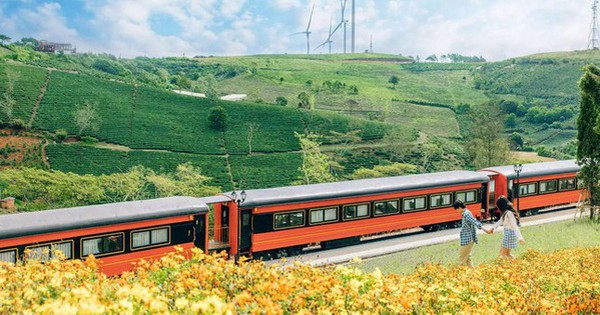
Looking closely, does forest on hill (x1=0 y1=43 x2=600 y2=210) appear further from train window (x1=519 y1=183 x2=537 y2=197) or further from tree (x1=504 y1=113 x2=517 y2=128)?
train window (x1=519 y1=183 x2=537 y2=197)

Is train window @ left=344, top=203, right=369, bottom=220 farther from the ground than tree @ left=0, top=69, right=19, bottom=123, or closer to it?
closer to it

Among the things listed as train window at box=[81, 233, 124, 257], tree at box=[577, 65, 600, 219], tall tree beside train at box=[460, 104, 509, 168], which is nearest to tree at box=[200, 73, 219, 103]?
tall tree beside train at box=[460, 104, 509, 168]

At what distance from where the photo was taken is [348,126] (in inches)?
2493

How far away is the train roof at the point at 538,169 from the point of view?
28.5 metres

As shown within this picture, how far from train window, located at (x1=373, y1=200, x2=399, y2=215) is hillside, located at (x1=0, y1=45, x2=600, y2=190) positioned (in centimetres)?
2480

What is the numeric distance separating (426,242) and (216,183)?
2700 cm

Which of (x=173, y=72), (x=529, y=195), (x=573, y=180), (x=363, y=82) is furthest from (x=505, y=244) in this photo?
(x=173, y=72)

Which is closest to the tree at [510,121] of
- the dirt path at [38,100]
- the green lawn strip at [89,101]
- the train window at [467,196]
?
the green lawn strip at [89,101]

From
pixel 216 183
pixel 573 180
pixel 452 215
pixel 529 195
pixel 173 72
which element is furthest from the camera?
pixel 173 72

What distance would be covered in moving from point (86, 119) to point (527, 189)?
39316mm

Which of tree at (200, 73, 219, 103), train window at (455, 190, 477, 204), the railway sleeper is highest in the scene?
tree at (200, 73, 219, 103)

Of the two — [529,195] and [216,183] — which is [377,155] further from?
[529,195]

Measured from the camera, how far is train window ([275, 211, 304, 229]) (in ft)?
67.5

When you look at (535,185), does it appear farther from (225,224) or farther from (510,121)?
(510,121)
